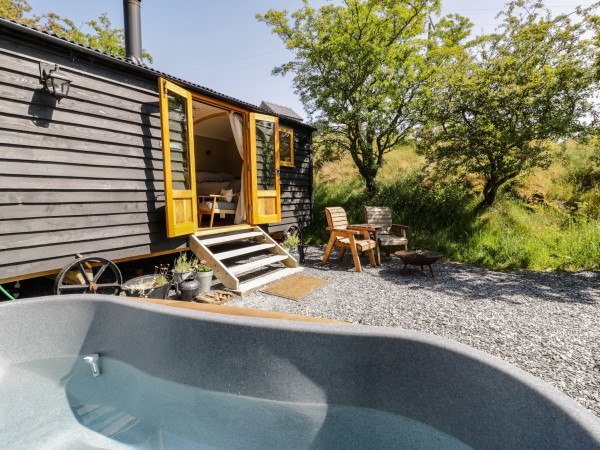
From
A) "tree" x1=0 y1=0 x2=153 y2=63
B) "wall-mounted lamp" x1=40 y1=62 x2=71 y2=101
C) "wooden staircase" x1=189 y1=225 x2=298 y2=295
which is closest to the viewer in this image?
"wall-mounted lamp" x1=40 y1=62 x2=71 y2=101

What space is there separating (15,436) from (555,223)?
27.5 feet

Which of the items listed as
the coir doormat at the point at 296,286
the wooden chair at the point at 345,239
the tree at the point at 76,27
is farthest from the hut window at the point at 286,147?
the tree at the point at 76,27

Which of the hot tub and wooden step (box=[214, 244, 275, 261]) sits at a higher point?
wooden step (box=[214, 244, 275, 261])

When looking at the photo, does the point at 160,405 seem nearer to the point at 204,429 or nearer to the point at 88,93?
the point at 204,429

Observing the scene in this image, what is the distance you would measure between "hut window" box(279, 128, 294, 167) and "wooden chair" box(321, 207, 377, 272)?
5.19ft

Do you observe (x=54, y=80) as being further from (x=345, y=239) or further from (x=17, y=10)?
(x=17, y=10)

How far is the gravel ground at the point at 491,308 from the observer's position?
212 centimetres

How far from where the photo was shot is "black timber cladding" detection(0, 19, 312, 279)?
2588mm

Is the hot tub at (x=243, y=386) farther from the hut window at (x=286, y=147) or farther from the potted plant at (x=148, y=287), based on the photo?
the hut window at (x=286, y=147)

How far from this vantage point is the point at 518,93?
534 cm

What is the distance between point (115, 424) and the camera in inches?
67.8

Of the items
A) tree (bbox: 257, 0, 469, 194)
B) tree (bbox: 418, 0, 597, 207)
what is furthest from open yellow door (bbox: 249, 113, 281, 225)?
tree (bbox: 418, 0, 597, 207)

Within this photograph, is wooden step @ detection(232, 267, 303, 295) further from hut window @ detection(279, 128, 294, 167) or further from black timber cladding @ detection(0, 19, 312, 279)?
hut window @ detection(279, 128, 294, 167)

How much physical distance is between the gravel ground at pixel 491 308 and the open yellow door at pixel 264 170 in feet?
4.11
